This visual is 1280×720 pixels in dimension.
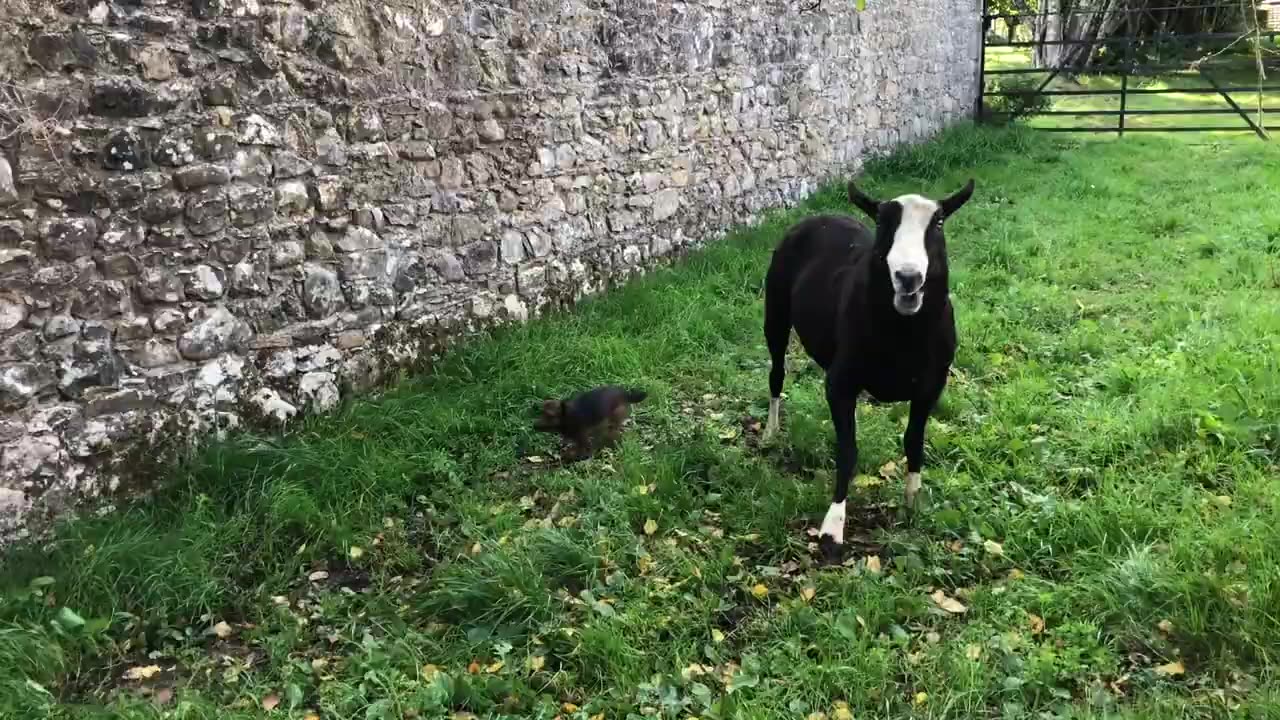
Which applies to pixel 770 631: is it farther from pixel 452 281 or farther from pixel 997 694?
pixel 452 281

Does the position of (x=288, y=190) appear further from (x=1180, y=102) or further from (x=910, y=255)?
(x=1180, y=102)

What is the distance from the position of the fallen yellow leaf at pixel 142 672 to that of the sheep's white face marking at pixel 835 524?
248 cm

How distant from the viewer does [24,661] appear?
3.08 meters

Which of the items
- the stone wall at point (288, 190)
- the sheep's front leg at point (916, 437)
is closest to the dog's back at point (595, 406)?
the stone wall at point (288, 190)

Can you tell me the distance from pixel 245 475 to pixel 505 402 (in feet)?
4.73

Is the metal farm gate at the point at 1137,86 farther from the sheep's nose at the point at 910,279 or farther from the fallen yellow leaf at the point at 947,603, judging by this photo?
the fallen yellow leaf at the point at 947,603

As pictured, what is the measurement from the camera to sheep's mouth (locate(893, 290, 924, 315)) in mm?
3520

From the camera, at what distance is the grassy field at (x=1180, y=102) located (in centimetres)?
1585

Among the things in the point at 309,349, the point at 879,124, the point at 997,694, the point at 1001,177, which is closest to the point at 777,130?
the point at 879,124

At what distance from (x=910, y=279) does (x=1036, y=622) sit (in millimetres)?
1252

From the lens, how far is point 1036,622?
10.6ft

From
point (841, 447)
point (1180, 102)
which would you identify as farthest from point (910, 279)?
point (1180, 102)

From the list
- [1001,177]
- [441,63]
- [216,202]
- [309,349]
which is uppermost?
[441,63]

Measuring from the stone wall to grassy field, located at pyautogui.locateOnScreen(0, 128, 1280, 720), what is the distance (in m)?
0.37
